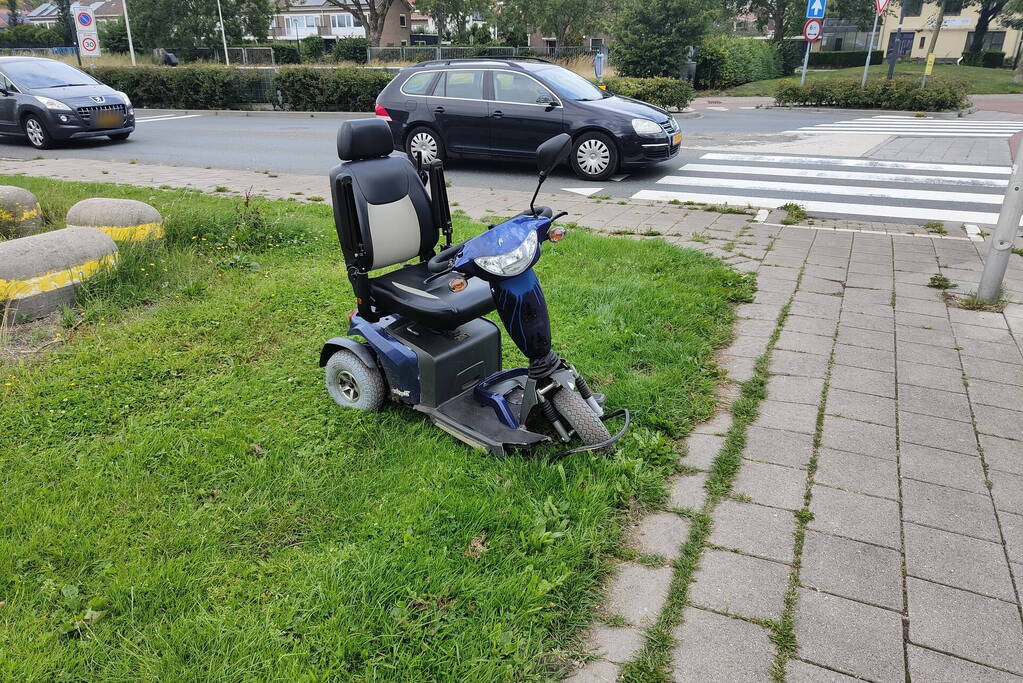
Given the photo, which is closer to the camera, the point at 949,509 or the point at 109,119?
the point at 949,509

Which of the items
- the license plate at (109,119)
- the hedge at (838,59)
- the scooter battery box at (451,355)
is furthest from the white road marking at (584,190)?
the hedge at (838,59)

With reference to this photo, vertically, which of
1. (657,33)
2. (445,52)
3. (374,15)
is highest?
(374,15)

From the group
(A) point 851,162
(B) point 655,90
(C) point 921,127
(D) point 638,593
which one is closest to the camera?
(D) point 638,593

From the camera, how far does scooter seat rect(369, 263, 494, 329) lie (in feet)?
11.0

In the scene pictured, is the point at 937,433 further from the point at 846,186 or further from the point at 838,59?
the point at 838,59

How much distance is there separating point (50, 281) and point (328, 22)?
256ft

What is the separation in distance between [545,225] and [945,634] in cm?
208

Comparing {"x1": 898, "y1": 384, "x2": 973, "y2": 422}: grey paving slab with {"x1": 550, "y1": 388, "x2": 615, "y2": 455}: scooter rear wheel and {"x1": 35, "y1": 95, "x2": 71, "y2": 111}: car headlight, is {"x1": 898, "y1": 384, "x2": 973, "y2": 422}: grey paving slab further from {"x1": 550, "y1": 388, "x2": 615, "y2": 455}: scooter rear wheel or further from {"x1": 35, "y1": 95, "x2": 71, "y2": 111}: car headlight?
{"x1": 35, "y1": 95, "x2": 71, "y2": 111}: car headlight

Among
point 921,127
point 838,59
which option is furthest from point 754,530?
point 838,59

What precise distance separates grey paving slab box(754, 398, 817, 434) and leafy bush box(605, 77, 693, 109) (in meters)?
14.9

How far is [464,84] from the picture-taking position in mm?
10977

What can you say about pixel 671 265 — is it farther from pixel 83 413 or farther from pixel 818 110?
pixel 818 110

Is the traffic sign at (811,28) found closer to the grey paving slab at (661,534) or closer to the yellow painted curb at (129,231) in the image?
the yellow painted curb at (129,231)

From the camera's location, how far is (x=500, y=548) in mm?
2705
